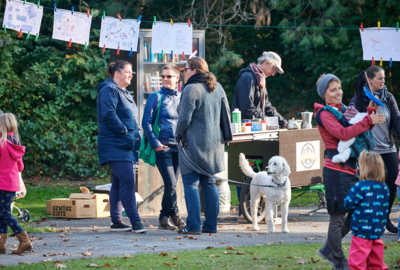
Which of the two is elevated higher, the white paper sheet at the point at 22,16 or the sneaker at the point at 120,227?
the white paper sheet at the point at 22,16

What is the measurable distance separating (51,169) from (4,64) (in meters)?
2.81

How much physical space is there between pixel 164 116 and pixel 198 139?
0.86 m

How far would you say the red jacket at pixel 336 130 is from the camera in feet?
16.4

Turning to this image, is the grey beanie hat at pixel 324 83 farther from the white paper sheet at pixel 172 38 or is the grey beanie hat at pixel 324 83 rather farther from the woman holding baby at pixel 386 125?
the white paper sheet at pixel 172 38

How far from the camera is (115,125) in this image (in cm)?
731

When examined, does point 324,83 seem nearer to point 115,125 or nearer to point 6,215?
point 115,125

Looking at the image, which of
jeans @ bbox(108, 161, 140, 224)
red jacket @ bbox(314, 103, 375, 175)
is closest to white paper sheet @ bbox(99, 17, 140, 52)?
jeans @ bbox(108, 161, 140, 224)

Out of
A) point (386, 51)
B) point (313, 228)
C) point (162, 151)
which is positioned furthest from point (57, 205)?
point (386, 51)

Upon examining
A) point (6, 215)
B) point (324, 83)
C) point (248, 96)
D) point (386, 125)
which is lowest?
point (6, 215)

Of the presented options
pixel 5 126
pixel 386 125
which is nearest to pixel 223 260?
pixel 5 126

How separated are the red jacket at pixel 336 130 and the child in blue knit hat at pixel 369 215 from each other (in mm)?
353

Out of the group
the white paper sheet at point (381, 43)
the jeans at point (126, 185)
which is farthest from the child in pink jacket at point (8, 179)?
the white paper sheet at point (381, 43)

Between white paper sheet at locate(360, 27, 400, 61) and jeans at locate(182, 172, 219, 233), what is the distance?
401 cm

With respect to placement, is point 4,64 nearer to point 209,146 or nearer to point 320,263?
point 209,146
